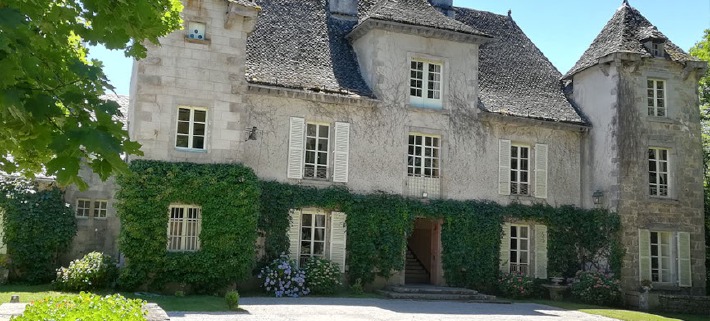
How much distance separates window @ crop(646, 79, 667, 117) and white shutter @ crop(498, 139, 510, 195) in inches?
190

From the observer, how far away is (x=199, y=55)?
1717cm

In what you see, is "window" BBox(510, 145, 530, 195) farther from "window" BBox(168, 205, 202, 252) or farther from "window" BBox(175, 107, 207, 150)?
"window" BBox(168, 205, 202, 252)

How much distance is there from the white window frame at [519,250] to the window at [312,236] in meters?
6.10

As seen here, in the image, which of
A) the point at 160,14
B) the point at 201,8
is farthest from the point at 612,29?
the point at 160,14

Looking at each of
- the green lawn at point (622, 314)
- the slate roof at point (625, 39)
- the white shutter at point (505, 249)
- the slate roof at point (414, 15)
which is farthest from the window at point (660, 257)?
the slate roof at point (414, 15)

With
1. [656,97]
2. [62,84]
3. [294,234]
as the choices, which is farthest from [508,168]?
[62,84]

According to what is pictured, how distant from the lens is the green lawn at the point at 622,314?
16.3 m

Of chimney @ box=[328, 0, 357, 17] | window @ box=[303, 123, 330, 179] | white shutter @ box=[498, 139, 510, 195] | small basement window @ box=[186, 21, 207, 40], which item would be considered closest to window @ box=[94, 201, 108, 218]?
small basement window @ box=[186, 21, 207, 40]

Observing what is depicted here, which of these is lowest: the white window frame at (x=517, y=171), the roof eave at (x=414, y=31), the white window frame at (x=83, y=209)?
the white window frame at (x=83, y=209)

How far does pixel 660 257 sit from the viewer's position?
21125 millimetres

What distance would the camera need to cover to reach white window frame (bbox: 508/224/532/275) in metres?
21.0

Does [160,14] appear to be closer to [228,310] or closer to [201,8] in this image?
[228,310]

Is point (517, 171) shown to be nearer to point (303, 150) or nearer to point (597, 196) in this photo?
point (597, 196)

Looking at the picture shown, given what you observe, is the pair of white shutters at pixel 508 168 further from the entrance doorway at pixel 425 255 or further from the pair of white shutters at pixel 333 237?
the pair of white shutters at pixel 333 237
